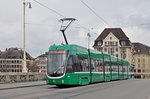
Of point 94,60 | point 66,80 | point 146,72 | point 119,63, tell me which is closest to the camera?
point 66,80

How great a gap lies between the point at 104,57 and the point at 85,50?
7959 millimetres

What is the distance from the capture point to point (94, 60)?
29.2m

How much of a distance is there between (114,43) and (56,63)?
323ft

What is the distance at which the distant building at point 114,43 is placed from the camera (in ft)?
388

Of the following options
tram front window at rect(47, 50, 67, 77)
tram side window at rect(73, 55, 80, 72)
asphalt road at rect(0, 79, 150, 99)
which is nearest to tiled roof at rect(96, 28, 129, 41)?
tram side window at rect(73, 55, 80, 72)

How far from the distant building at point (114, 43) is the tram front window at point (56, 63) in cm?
9636

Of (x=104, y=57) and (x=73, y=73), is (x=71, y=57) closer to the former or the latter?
(x=73, y=73)

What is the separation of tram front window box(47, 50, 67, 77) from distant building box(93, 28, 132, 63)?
96.4 m

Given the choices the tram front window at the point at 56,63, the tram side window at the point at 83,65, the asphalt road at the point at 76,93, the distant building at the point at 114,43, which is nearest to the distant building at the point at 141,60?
the distant building at the point at 114,43

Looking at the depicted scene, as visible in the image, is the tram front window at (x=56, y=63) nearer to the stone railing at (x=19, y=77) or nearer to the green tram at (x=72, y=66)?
the green tram at (x=72, y=66)

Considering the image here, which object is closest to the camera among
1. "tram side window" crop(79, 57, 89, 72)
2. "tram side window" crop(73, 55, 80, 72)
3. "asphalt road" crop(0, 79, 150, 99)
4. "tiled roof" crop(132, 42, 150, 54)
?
"asphalt road" crop(0, 79, 150, 99)

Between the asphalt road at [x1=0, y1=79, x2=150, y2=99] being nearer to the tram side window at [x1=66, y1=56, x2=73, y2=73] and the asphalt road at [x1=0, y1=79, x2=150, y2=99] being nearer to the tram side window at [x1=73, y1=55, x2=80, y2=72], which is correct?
the tram side window at [x1=66, y1=56, x2=73, y2=73]

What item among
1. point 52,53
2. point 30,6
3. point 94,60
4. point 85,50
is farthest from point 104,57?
point 52,53

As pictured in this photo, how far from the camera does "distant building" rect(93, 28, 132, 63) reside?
11838 centimetres
